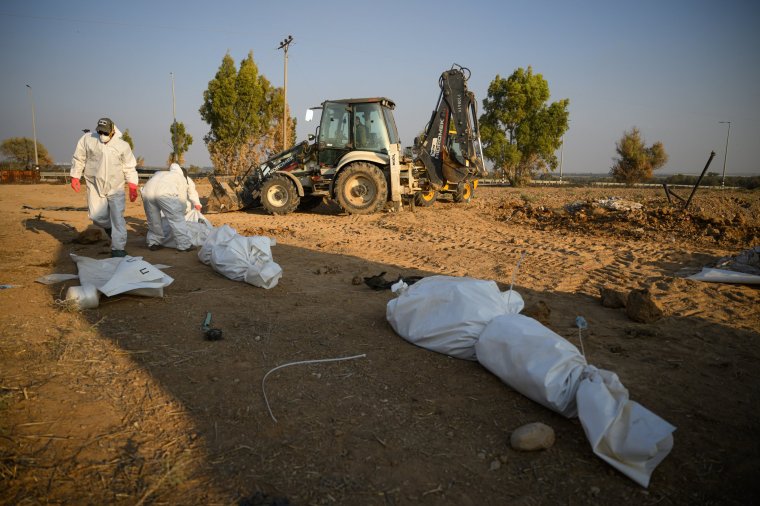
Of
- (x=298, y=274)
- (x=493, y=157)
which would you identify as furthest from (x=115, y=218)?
(x=493, y=157)

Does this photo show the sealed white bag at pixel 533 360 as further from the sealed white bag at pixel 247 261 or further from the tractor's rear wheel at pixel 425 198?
the tractor's rear wheel at pixel 425 198

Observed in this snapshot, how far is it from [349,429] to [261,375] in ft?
2.61

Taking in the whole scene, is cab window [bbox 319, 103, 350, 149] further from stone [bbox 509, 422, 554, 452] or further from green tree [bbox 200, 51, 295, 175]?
green tree [bbox 200, 51, 295, 175]

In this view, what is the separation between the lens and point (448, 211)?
11.1m

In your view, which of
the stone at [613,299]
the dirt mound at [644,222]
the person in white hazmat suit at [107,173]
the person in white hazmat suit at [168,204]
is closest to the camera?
the stone at [613,299]

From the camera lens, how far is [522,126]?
28531mm

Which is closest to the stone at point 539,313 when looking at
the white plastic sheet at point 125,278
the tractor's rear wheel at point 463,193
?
the white plastic sheet at point 125,278

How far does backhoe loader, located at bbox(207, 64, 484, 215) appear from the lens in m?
10.3

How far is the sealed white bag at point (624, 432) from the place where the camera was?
74.4 inches

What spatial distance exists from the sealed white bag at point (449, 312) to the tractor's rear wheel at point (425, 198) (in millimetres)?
8916

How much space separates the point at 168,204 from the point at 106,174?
85cm

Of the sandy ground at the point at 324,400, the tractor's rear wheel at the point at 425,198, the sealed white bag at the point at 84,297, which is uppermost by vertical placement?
the tractor's rear wheel at the point at 425,198

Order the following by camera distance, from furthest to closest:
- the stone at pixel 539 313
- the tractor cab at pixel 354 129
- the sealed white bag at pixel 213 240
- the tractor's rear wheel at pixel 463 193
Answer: the tractor's rear wheel at pixel 463 193, the tractor cab at pixel 354 129, the sealed white bag at pixel 213 240, the stone at pixel 539 313

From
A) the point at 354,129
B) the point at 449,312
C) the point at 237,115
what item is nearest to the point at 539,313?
the point at 449,312
